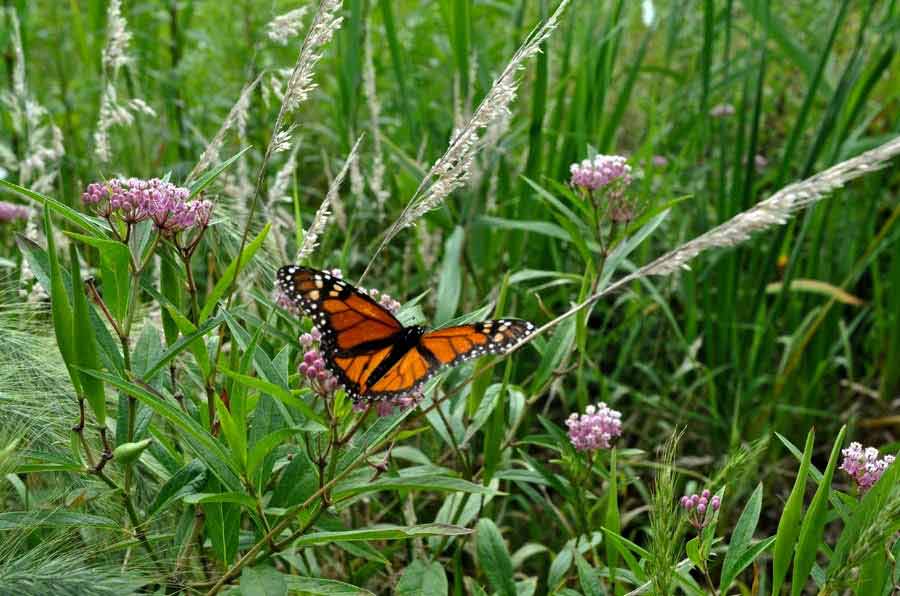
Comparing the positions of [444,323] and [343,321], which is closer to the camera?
[343,321]

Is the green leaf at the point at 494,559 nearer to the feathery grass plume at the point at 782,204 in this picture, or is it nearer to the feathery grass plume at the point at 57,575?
the feathery grass plume at the point at 57,575

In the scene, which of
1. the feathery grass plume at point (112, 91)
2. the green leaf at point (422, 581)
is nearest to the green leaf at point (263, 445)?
the green leaf at point (422, 581)

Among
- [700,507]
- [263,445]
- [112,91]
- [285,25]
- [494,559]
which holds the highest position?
[285,25]

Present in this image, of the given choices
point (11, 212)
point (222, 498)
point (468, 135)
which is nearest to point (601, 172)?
point (468, 135)

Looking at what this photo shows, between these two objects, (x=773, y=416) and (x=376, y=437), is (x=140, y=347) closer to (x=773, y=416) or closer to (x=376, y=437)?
(x=376, y=437)

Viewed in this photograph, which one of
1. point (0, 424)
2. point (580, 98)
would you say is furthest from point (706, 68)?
point (0, 424)

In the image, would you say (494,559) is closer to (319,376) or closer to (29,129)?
(319,376)

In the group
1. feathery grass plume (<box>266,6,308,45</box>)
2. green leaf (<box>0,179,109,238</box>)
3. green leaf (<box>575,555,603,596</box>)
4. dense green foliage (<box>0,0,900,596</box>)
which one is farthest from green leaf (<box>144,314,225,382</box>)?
green leaf (<box>575,555,603,596</box>)
